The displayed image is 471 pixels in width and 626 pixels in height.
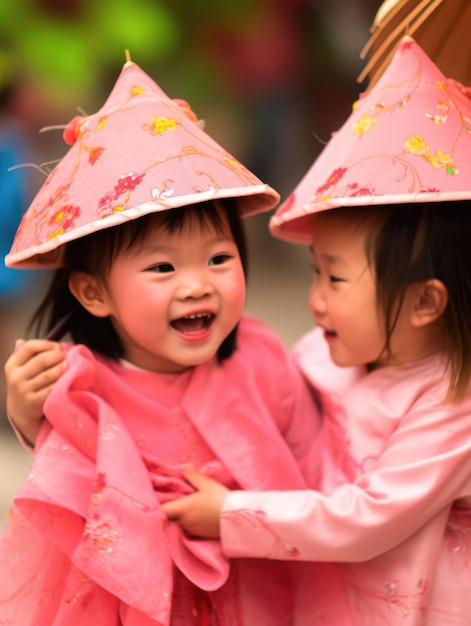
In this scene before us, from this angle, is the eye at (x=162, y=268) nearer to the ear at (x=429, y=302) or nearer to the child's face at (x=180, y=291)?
the child's face at (x=180, y=291)

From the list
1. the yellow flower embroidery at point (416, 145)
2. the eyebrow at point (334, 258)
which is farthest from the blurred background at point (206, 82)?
the yellow flower embroidery at point (416, 145)

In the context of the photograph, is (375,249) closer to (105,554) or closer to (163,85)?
(105,554)

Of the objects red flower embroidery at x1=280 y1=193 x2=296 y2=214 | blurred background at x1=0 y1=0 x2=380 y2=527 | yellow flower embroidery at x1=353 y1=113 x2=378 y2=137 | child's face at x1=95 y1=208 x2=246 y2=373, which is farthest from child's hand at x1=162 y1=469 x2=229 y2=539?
blurred background at x1=0 y1=0 x2=380 y2=527

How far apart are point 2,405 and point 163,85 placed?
1.35 meters

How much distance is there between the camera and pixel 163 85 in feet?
9.84

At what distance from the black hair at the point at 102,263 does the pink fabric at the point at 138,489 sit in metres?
0.04

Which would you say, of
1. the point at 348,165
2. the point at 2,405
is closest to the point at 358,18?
Answer: the point at 2,405

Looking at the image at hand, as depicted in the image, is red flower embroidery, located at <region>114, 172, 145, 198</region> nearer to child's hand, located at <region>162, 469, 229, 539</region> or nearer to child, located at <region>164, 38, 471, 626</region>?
child, located at <region>164, 38, 471, 626</region>

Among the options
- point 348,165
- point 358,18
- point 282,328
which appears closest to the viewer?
point 348,165

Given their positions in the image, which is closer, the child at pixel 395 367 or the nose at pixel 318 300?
the child at pixel 395 367

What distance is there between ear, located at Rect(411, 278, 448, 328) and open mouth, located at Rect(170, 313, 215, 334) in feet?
0.87

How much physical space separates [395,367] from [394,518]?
218 millimetres

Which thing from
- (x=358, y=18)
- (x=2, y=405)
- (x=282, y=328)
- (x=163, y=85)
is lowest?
(x=2, y=405)

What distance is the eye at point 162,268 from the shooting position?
942 mm
